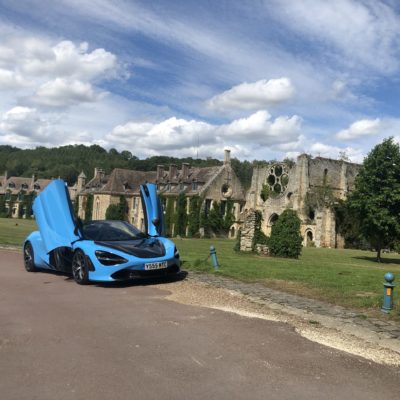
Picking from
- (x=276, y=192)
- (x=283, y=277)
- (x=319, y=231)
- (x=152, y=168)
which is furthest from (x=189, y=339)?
(x=152, y=168)

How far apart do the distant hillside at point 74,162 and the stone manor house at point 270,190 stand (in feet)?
145

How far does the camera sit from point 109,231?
9672mm

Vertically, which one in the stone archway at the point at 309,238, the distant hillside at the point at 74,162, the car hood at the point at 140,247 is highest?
the distant hillside at the point at 74,162

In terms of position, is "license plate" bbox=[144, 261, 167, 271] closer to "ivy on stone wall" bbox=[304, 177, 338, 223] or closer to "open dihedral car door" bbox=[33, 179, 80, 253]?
"open dihedral car door" bbox=[33, 179, 80, 253]

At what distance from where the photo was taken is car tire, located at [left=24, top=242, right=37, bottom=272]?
34.0 feet

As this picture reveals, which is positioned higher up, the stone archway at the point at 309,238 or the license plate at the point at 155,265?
the license plate at the point at 155,265

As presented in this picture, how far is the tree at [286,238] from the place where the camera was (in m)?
18.4

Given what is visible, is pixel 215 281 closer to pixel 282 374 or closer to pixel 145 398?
pixel 282 374

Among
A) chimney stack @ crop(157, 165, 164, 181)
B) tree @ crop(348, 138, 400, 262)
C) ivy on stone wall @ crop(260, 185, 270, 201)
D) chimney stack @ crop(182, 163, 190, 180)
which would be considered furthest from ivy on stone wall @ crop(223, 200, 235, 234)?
tree @ crop(348, 138, 400, 262)

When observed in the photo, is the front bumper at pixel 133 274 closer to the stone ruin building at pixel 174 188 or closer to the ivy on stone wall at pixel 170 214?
the stone ruin building at pixel 174 188

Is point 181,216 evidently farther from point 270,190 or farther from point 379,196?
point 379,196

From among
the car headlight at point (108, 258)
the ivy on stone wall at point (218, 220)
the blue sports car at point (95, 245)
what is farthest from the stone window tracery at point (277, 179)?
the car headlight at point (108, 258)

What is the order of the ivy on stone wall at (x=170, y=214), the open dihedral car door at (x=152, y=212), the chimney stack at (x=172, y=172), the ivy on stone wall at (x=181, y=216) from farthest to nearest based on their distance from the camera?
1. the chimney stack at (x=172, y=172)
2. the ivy on stone wall at (x=170, y=214)
3. the ivy on stone wall at (x=181, y=216)
4. the open dihedral car door at (x=152, y=212)

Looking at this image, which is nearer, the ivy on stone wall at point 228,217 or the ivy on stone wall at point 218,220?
the ivy on stone wall at point 218,220
